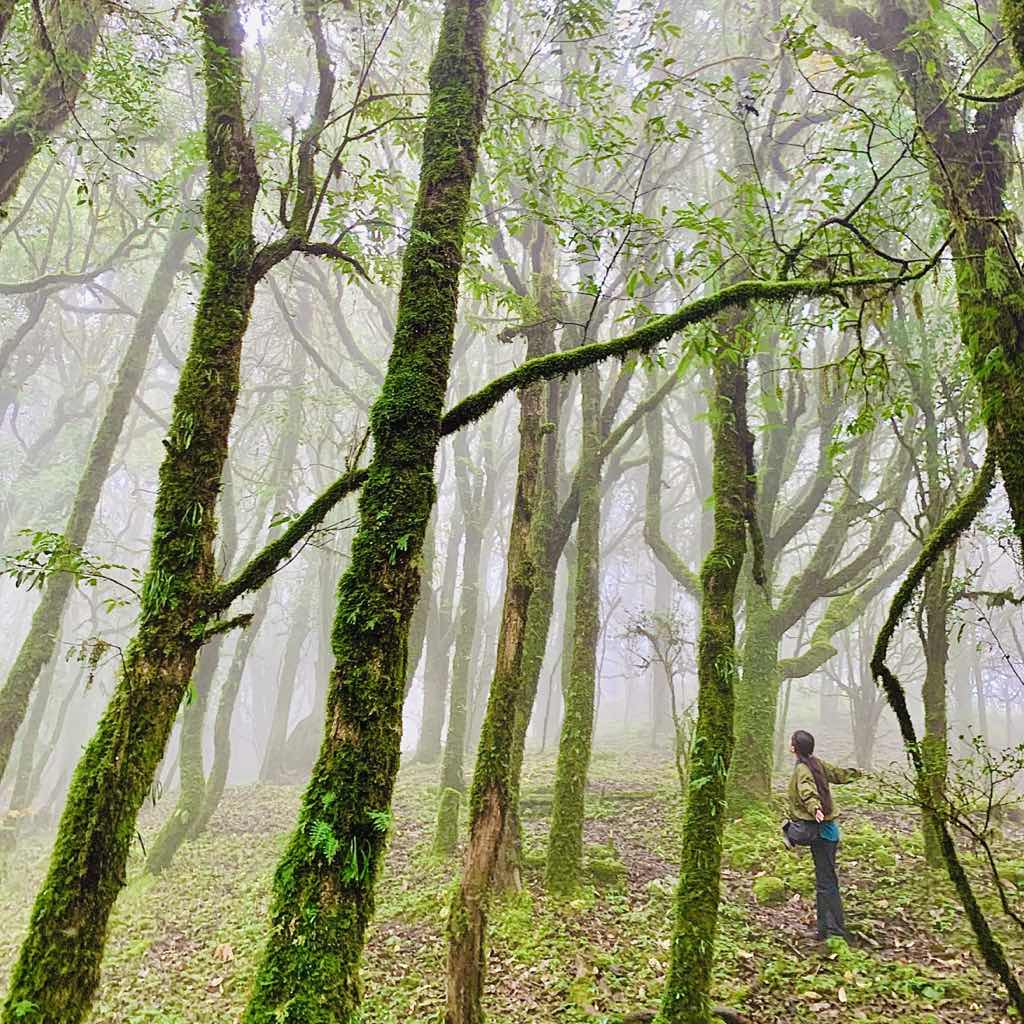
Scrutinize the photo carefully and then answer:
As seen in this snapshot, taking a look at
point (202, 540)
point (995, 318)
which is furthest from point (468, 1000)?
point (995, 318)

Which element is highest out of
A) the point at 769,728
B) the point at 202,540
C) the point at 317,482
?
the point at 317,482

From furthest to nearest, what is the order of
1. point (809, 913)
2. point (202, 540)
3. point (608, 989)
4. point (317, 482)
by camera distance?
point (317, 482) < point (809, 913) < point (608, 989) < point (202, 540)

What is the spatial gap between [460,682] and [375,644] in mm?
9877

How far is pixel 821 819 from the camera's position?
7008 millimetres

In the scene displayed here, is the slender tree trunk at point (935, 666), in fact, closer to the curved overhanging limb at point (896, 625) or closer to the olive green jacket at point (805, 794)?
the olive green jacket at point (805, 794)

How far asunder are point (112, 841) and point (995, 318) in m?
5.70

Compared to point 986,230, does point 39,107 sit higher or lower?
higher

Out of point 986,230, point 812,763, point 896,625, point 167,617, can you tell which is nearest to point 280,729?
point 812,763

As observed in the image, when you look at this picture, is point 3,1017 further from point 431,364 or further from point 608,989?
point 608,989

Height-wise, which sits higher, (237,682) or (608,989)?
(237,682)

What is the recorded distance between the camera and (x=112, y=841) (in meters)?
3.52

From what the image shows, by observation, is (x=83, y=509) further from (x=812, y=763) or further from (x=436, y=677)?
(x=812, y=763)

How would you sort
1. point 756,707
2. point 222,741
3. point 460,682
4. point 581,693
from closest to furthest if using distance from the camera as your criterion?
point 581,693 < point 756,707 < point 460,682 < point 222,741

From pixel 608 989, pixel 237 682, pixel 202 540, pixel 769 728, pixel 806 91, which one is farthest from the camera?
pixel 237 682
